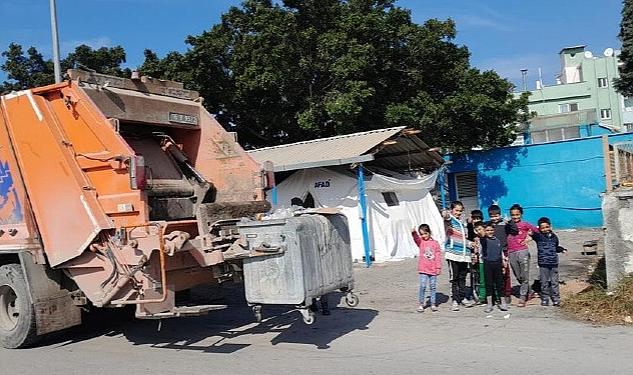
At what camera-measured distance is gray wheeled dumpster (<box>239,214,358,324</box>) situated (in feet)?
19.9

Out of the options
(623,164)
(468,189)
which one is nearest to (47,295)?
(623,164)

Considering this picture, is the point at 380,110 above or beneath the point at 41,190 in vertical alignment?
above

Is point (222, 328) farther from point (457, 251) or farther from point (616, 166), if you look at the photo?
point (616, 166)

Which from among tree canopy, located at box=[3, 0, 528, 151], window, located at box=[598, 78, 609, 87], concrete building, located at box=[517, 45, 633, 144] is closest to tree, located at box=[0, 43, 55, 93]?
tree canopy, located at box=[3, 0, 528, 151]

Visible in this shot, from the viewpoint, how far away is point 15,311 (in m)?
7.48

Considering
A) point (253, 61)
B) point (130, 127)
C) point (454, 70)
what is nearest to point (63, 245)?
point (130, 127)

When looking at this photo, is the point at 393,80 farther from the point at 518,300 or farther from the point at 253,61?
the point at 518,300

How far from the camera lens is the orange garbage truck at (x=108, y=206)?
640 centimetres

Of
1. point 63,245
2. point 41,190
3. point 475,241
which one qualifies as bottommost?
point 475,241

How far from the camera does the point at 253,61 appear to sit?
64.5 ft

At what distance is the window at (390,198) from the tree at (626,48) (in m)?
14.8

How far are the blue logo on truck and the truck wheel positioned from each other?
56 centimetres

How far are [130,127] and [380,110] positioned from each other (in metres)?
14.1

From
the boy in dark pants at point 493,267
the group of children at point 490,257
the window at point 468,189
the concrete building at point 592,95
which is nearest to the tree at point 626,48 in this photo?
the window at point 468,189
